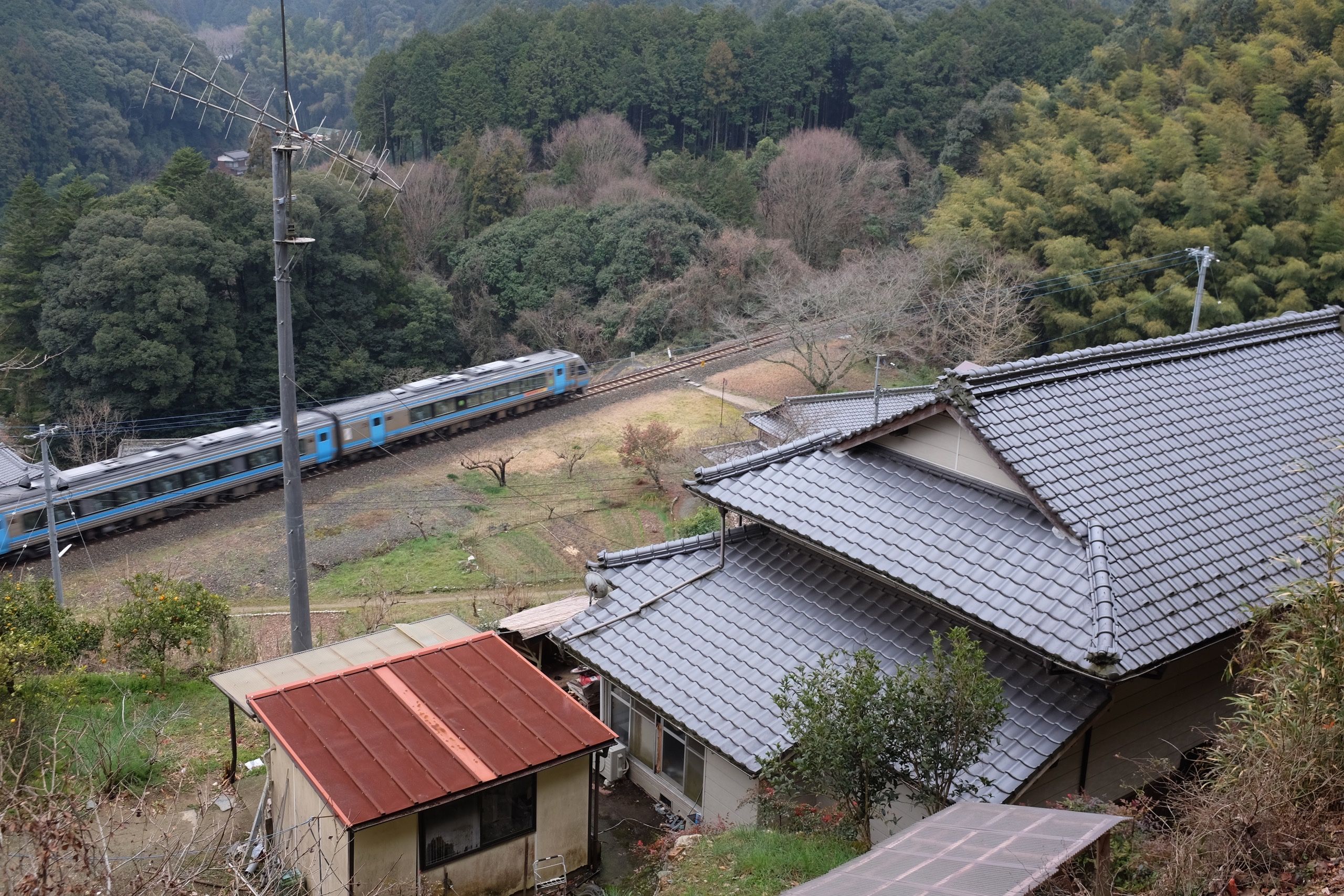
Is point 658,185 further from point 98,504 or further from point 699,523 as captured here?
point 98,504

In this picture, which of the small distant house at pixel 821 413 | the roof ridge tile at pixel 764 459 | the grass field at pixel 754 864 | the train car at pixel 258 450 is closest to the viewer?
the grass field at pixel 754 864

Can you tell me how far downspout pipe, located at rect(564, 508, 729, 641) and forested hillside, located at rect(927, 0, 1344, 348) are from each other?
70.6 feet

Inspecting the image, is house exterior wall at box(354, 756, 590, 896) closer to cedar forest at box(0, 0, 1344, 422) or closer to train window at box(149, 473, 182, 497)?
train window at box(149, 473, 182, 497)

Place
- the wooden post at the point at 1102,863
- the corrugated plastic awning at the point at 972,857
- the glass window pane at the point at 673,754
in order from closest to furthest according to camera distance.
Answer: the corrugated plastic awning at the point at 972,857 < the wooden post at the point at 1102,863 < the glass window pane at the point at 673,754

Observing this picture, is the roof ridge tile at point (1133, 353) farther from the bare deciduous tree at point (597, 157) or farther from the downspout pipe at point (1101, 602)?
the bare deciduous tree at point (597, 157)

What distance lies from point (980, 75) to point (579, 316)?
26.5 m

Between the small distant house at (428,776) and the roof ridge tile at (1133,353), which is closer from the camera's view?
the small distant house at (428,776)

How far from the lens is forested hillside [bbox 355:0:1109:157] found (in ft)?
173

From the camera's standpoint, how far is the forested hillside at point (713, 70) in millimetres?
52625

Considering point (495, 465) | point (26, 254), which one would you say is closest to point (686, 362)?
point (495, 465)

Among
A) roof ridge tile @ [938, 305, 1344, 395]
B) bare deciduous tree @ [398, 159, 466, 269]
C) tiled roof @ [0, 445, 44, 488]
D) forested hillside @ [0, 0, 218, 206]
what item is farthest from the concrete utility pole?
forested hillside @ [0, 0, 218, 206]

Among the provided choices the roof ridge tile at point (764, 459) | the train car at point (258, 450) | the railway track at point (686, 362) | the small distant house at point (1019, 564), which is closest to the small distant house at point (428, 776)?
the small distant house at point (1019, 564)

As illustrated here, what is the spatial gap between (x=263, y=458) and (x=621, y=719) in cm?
1760

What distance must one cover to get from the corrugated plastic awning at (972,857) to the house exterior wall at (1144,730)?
109 inches
